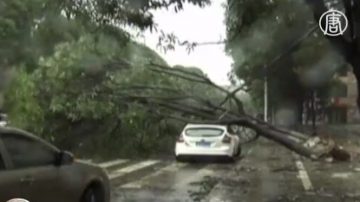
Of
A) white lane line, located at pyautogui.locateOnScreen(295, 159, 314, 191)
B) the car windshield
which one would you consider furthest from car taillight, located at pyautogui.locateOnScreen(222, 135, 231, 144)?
white lane line, located at pyautogui.locateOnScreen(295, 159, 314, 191)

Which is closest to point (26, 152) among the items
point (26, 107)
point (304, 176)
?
point (304, 176)

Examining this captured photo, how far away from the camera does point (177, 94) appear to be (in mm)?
20625

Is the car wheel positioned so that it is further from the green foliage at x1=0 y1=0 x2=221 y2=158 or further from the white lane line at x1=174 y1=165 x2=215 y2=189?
the green foliage at x1=0 y1=0 x2=221 y2=158

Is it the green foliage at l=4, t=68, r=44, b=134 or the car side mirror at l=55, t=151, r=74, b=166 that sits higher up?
the green foliage at l=4, t=68, r=44, b=134

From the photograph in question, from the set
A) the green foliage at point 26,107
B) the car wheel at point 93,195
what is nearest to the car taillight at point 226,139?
the green foliage at point 26,107

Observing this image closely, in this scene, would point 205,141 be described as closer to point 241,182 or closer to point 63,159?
point 241,182

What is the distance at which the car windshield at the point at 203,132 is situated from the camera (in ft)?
66.2

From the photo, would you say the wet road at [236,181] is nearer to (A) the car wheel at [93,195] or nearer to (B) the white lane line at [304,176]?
(B) the white lane line at [304,176]

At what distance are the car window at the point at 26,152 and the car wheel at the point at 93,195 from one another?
81cm

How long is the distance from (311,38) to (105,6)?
352 inches

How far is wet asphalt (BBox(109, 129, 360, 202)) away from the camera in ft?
38.3

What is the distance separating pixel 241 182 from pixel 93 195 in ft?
20.4

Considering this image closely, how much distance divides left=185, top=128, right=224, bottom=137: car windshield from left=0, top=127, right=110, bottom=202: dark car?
11773 millimetres

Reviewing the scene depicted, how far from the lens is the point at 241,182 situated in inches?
562
